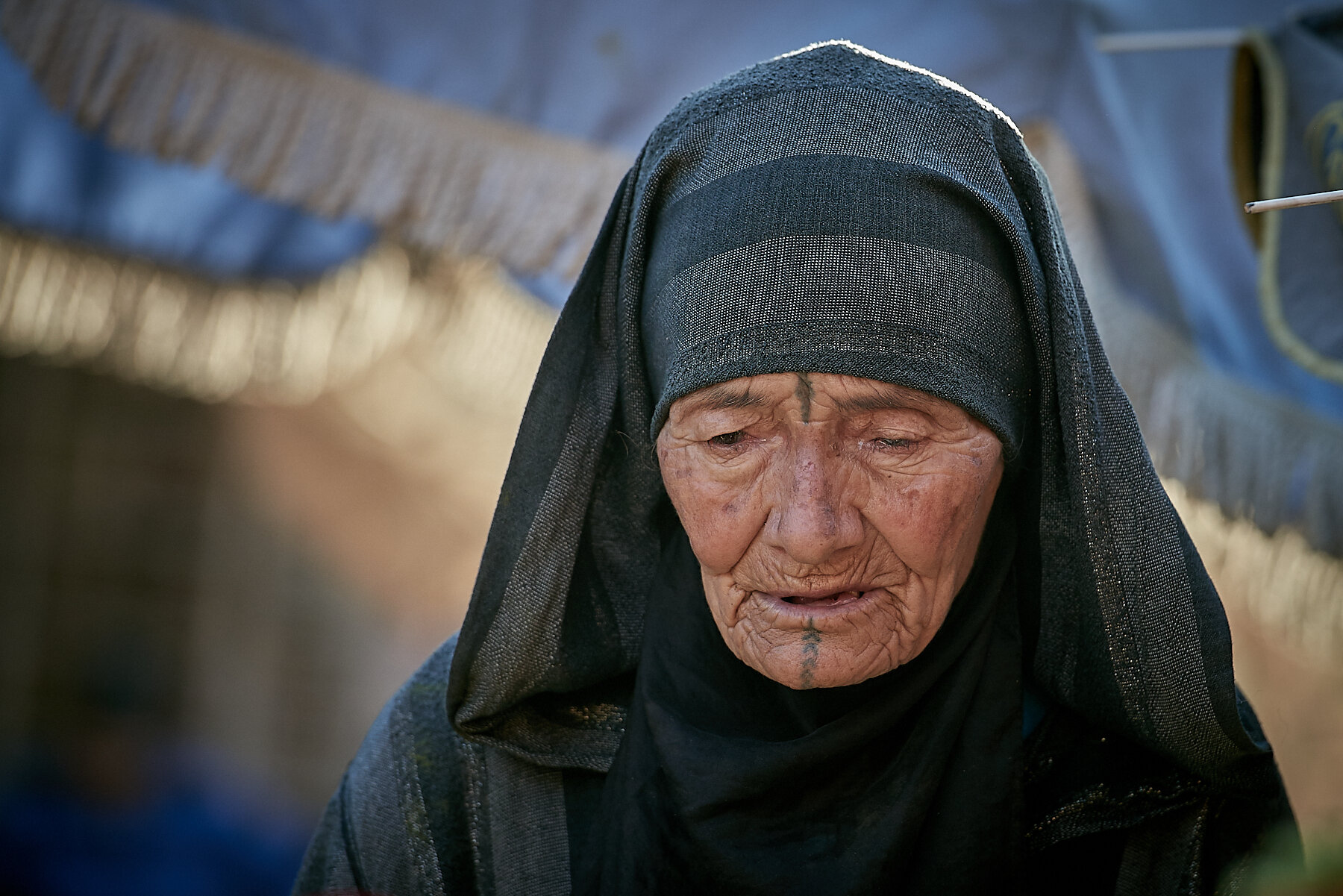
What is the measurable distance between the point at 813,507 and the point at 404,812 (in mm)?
861

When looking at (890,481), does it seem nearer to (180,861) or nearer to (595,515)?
(595,515)

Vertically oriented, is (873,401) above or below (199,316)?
below

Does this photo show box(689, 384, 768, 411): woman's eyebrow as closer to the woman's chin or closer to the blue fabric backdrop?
the woman's chin

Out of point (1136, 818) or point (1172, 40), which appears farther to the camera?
point (1172, 40)

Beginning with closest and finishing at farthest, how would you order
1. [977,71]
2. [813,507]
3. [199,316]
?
[813,507] → [977,71] → [199,316]

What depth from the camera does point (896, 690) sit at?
1768 millimetres

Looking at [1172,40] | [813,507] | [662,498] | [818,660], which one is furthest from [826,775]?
[1172,40]

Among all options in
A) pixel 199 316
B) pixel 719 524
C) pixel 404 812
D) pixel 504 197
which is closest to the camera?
pixel 719 524

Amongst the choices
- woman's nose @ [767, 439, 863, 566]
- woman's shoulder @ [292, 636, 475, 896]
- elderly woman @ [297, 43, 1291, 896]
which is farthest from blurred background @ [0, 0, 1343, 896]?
woman's shoulder @ [292, 636, 475, 896]

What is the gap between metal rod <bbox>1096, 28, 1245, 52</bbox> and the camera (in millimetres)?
2918

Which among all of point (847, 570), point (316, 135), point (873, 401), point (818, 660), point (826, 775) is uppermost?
point (316, 135)

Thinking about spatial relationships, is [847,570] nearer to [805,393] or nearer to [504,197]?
[805,393]

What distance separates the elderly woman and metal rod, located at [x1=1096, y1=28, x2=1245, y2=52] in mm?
1439

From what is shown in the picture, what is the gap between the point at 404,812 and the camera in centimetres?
191
